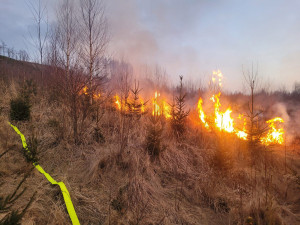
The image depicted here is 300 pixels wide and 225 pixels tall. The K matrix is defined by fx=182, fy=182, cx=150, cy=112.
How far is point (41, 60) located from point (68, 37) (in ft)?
16.1

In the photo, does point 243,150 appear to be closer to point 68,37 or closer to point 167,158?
point 167,158

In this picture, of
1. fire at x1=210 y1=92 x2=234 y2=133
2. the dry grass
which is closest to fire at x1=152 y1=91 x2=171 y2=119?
the dry grass

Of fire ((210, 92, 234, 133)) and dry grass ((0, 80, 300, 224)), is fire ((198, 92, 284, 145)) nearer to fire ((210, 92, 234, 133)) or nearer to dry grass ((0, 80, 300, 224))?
fire ((210, 92, 234, 133))

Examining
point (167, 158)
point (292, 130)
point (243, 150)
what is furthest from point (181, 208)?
point (292, 130)

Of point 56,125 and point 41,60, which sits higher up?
point 41,60

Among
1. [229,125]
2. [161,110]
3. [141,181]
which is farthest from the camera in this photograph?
[161,110]

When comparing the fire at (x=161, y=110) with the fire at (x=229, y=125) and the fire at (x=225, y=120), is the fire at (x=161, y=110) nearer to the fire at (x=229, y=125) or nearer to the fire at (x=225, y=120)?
the fire at (x=229, y=125)

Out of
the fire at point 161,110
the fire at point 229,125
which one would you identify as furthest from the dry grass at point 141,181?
the fire at point 229,125

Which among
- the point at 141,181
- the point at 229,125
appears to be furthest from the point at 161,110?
the point at 141,181

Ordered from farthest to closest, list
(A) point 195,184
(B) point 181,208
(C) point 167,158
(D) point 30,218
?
(C) point 167,158 → (A) point 195,184 → (B) point 181,208 → (D) point 30,218

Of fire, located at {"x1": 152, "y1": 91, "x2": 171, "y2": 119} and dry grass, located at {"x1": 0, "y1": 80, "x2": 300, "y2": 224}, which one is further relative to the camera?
fire, located at {"x1": 152, "y1": 91, "x2": 171, "y2": 119}

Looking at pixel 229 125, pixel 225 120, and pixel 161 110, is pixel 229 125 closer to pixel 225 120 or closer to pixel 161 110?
pixel 225 120

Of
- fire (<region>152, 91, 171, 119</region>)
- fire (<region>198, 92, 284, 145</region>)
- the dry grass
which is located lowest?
the dry grass

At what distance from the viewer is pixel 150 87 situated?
47.6ft
